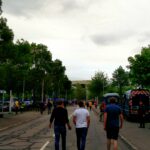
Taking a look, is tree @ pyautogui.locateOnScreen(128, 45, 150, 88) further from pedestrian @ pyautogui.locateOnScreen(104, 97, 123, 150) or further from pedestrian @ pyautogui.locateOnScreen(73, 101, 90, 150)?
pedestrian @ pyautogui.locateOnScreen(104, 97, 123, 150)

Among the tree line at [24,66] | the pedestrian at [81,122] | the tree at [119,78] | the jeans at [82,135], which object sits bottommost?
the jeans at [82,135]

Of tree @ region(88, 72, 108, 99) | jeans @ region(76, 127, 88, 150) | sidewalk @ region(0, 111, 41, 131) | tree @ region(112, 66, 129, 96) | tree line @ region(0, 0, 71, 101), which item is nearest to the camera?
jeans @ region(76, 127, 88, 150)

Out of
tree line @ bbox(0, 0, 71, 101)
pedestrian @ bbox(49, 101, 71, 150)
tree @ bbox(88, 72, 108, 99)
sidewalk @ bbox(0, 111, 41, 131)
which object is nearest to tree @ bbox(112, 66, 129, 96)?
tree @ bbox(88, 72, 108, 99)

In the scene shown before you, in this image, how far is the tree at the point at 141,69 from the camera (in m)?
82.1

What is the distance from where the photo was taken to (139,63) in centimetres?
8575

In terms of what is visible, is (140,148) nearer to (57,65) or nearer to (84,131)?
(84,131)

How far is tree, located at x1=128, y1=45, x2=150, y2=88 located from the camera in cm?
8212

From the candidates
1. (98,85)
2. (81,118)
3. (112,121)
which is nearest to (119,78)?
(98,85)

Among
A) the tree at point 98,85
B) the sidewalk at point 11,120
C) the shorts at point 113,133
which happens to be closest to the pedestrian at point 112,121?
the shorts at point 113,133

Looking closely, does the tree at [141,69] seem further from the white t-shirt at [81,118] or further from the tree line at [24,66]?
the white t-shirt at [81,118]

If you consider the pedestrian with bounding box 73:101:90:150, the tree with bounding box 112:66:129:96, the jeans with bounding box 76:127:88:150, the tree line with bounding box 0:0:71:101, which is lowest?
the jeans with bounding box 76:127:88:150

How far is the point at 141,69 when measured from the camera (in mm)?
84438

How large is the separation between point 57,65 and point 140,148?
336ft

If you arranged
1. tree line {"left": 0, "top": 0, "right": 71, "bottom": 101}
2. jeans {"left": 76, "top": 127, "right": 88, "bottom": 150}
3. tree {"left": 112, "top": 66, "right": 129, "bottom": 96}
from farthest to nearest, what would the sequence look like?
tree {"left": 112, "top": 66, "right": 129, "bottom": 96}, tree line {"left": 0, "top": 0, "right": 71, "bottom": 101}, jeans {"left": 76, "top": 127, "right": 88, "bottom": 150}
